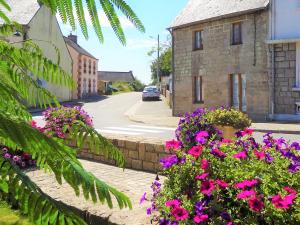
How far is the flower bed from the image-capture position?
3.04 m

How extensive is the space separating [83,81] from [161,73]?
2320 cm

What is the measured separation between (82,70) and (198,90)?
32862 mm

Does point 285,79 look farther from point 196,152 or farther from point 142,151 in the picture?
point 196,152

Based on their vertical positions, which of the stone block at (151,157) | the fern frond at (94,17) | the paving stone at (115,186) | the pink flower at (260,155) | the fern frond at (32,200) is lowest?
the paving stone at (115,186)

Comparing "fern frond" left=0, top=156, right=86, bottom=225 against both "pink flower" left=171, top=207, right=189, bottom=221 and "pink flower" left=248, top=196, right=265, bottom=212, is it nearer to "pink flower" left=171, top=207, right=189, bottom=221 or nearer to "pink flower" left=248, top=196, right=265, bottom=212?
"pink flower" left=248, top=196, right=265, bottom=212

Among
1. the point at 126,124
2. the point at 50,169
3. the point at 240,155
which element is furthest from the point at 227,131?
the point at 126,124

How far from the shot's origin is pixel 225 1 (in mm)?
23047

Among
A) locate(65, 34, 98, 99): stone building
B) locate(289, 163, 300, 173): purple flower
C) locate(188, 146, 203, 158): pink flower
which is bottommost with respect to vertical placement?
locate(289, 163, 300, 173): purple flower

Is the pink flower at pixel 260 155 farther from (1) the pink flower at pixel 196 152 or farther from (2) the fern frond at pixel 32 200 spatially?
(2) the fern frond at pixel 32 200

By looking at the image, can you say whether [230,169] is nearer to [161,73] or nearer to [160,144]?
[160,144]

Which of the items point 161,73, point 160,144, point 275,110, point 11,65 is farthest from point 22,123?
point 161,73

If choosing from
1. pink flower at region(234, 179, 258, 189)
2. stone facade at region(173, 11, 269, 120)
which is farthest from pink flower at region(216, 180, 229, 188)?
stone facade at region(173, 11, 269, 120)

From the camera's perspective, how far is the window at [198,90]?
80.7ft

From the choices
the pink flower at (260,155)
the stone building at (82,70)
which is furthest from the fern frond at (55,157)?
the stone building at (82,70)
